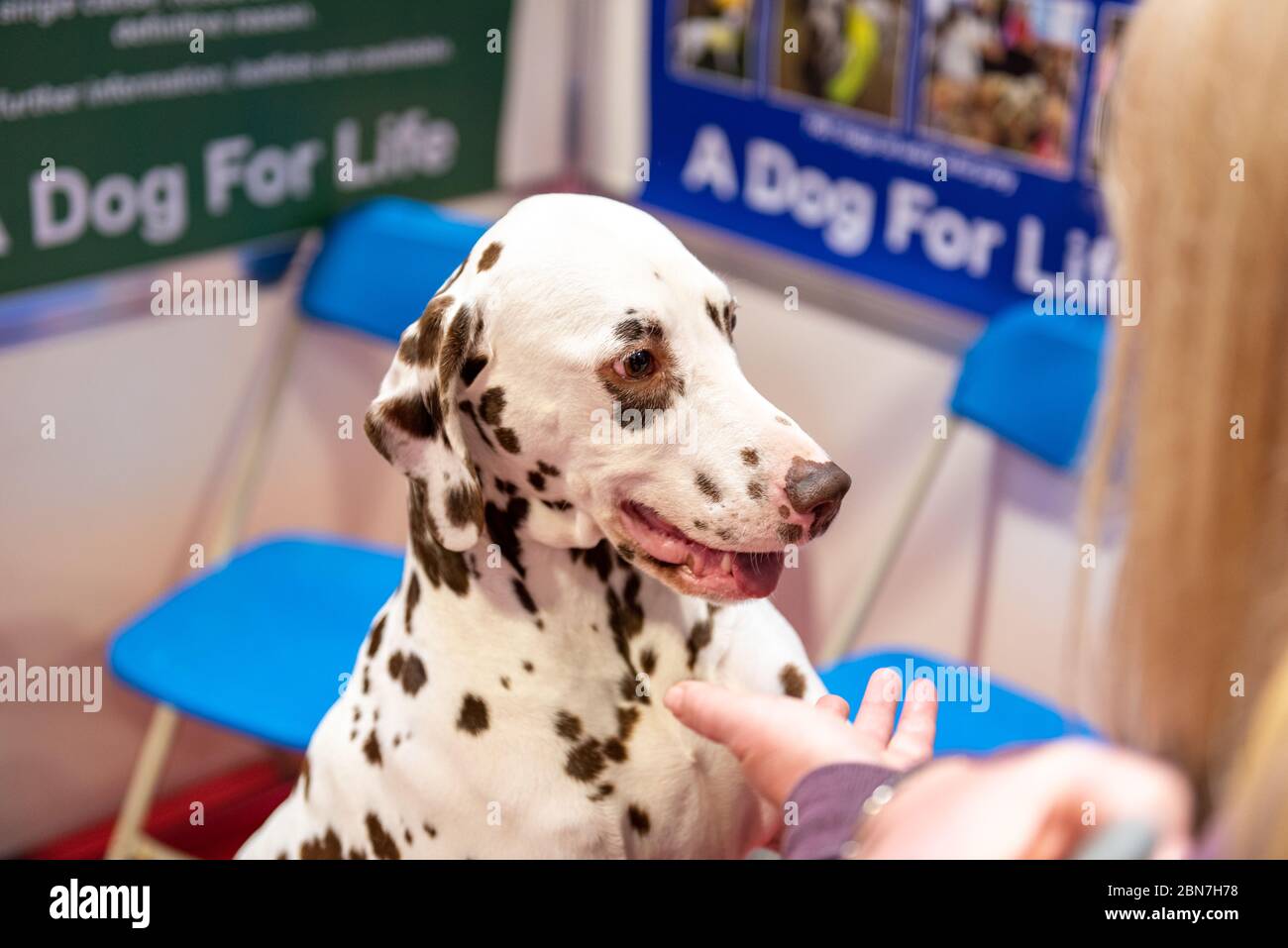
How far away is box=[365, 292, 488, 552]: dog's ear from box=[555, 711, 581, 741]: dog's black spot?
0.16 meters

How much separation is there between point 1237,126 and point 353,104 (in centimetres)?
222

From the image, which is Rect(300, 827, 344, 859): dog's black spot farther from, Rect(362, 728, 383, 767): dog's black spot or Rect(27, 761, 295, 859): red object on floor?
Rect(27, 761, 295, 859): red object on floor

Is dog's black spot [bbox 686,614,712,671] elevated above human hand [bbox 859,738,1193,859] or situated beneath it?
situated beneath

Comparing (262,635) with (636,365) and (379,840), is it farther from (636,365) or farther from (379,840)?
(636,365)

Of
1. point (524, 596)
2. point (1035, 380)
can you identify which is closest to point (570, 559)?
point (524, 596)

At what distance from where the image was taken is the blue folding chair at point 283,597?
7.27 ft

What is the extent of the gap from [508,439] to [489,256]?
0.14 m

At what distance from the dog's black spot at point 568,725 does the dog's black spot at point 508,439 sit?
0.68 feet

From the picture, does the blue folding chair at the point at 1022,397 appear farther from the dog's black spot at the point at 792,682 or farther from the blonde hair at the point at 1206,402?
the blonde hair at the point at 1206,402

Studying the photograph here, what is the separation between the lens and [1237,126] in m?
0.75

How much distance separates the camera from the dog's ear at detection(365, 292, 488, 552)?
1079mm

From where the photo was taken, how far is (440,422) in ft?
3.55

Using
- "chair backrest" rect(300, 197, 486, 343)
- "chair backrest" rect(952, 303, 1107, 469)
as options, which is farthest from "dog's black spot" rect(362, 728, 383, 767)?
"chair backrest" rect(952, 303, 1107, 469)

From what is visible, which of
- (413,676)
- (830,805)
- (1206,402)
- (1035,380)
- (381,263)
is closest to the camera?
(1206,402)
